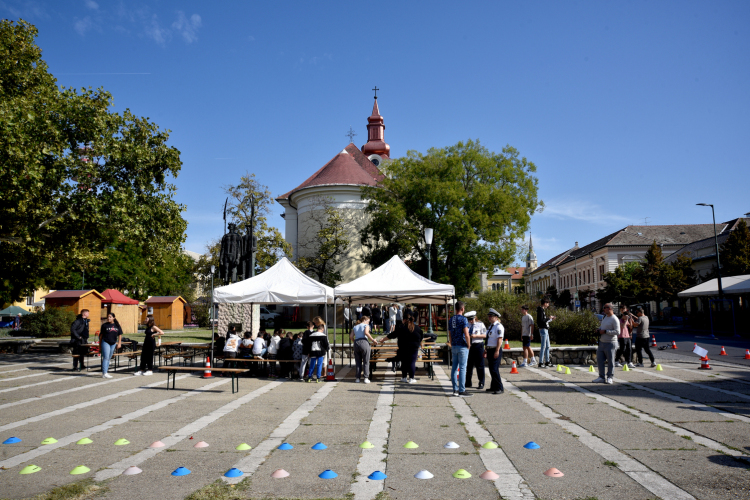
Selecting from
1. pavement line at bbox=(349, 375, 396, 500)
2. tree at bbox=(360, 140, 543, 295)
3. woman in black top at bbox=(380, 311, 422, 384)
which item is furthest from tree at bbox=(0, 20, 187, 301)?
tree at bbox=(360, 140, 543, 295)

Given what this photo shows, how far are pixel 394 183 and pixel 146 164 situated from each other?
79.1 feet

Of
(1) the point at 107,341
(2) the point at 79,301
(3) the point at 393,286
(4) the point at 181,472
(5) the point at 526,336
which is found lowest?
(4) the point at 181,472

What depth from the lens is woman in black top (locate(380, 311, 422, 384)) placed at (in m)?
12.1

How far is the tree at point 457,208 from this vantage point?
120 feet

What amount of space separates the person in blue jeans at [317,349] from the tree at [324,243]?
30.6 meters

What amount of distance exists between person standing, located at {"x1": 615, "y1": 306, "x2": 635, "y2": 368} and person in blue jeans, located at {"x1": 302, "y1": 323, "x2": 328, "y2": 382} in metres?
7.73

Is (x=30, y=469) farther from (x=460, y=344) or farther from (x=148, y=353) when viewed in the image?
(x=148, y=353)

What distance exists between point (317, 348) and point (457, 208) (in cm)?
2513

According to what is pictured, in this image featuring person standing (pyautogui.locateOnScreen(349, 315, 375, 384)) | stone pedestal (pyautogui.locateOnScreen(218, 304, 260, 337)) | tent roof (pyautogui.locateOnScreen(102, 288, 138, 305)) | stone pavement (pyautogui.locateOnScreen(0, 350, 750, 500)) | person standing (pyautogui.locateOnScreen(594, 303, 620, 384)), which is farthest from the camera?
tent roof (pyautogui.locateOnScreen(102, 288, 138, 305))

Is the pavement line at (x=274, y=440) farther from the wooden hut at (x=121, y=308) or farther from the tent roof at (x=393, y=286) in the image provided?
the wooden hut at (x=121, y=308)

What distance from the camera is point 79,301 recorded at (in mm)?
29828

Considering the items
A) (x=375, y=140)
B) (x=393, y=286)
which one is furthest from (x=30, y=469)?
(x=375, y=140)

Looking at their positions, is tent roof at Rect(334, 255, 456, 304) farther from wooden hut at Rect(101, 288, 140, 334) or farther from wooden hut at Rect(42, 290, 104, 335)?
wooden hut at Rect(101, 288, 140, 334)

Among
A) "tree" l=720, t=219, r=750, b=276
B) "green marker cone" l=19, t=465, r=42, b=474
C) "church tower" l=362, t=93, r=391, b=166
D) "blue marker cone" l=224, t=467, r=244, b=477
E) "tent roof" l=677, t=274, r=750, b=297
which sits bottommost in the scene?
"blue marker cone" l=224, t=467, r=244, b=477
